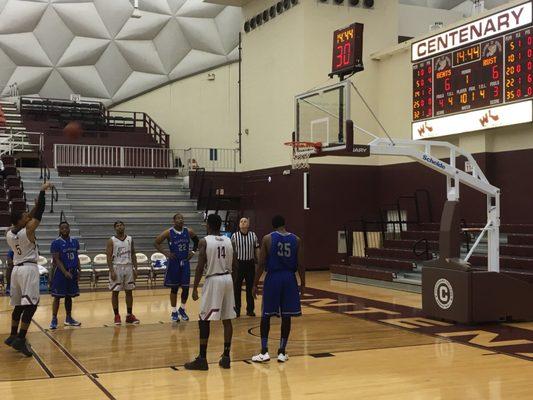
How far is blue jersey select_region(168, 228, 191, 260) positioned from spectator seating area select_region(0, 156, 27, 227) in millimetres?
10122

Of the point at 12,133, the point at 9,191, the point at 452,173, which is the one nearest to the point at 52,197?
the point at 9,191

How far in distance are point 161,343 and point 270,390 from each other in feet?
9.68

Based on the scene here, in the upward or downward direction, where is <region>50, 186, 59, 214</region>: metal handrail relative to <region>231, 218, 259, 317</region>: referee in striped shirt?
Answer: upward

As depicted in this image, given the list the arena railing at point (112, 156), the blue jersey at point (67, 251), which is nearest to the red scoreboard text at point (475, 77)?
the blue jersey at point (67, 251)

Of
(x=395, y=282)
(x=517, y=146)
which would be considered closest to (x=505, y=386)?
(x=395, y=282)

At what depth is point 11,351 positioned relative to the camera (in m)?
8.85

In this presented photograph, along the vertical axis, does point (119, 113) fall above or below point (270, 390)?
above

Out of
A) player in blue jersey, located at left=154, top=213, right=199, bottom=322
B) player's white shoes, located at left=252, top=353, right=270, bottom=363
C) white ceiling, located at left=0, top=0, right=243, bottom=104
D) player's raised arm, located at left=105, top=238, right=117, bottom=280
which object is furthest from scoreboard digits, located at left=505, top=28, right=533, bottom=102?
white ceiling, located at left=0, top=0, right=243, bottom=104

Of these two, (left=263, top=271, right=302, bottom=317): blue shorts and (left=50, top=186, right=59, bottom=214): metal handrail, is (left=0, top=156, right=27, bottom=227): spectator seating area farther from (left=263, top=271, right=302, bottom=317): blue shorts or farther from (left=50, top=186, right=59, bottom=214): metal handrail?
(left=263, top=271, right=302, bottom=317): blue shorts

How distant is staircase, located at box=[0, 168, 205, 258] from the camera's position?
20.8 m

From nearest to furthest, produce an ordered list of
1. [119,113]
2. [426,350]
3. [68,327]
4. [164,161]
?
[426,350] < [68,327] < [164,161] < [119,113]

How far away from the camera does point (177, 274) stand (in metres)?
11.0

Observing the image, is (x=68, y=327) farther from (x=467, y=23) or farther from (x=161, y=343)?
(x=467, y=23)

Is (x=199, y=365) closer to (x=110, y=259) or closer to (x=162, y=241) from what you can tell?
(x=162, y=241)
